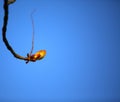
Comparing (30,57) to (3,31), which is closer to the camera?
(3,31)

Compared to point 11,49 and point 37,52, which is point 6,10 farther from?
point 37,52

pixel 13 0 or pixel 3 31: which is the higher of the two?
pixel 13 0

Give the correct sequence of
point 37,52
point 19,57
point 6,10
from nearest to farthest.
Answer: point 6,10 < point 19,57 < point 37,52

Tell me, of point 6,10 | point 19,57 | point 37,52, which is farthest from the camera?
point 37,52

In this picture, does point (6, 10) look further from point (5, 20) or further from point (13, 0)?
point (13, 0)

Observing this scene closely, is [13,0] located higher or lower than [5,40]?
higher

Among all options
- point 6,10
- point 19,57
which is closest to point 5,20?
point 6,10

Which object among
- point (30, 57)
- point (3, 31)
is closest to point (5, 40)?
point (3, 31)

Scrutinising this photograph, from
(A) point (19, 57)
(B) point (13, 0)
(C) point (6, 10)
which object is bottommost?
(A) point (19, 57)

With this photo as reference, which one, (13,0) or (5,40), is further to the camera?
(13,0)
